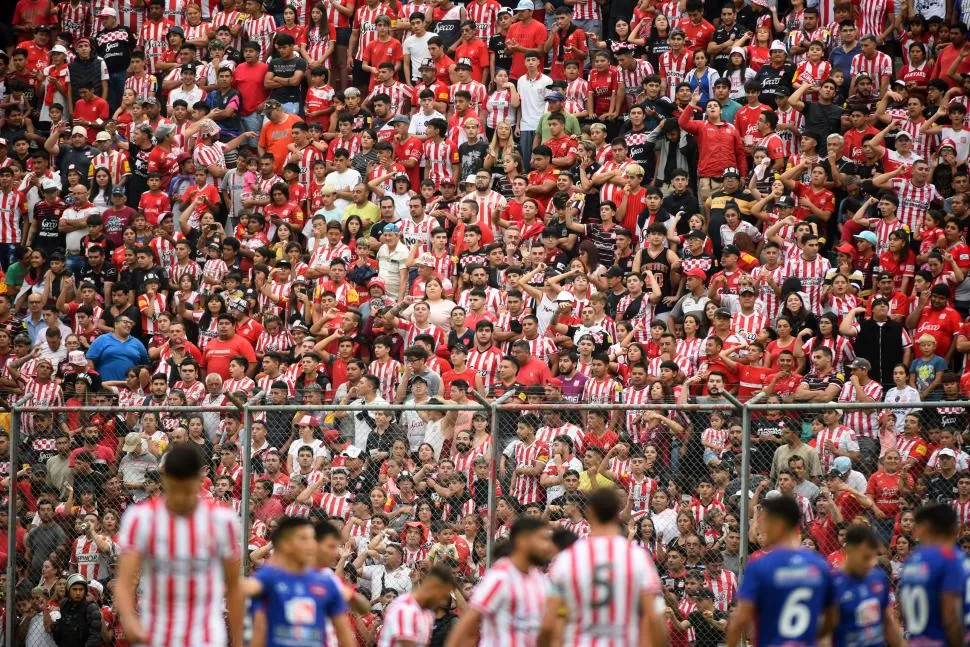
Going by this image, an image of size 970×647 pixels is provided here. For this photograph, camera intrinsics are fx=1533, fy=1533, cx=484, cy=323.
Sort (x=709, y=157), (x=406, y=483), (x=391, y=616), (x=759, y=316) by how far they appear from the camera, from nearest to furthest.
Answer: (x=391, y=616)
(x=406, y=483)
(x=759, y=316)
(x=709, y=157)

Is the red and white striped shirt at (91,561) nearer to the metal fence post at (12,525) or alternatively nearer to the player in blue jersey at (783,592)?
the metal fence post at (12,525)

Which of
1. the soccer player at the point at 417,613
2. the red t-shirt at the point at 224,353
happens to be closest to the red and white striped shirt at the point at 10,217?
the red t-shirt at the point at 224,353

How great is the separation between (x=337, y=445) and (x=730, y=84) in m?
9.77

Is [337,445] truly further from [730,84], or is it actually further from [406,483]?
[730,84]

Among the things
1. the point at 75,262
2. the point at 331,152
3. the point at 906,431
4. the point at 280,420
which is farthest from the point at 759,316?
the point at 75,262

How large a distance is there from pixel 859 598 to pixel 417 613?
247 centimetres

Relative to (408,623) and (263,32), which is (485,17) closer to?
(263,32)

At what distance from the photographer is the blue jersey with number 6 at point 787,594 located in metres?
7.94

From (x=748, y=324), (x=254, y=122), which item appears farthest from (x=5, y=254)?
(x=748, y=324)

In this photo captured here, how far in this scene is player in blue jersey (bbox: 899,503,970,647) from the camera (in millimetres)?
8422

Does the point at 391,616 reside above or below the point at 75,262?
below

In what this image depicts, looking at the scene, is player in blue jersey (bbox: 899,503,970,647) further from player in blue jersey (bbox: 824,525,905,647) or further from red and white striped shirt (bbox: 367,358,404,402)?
red and white striped shirt (bbox: 367,358,404,402)

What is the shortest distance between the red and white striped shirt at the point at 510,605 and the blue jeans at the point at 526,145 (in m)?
13.4

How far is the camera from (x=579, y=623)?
794cm
